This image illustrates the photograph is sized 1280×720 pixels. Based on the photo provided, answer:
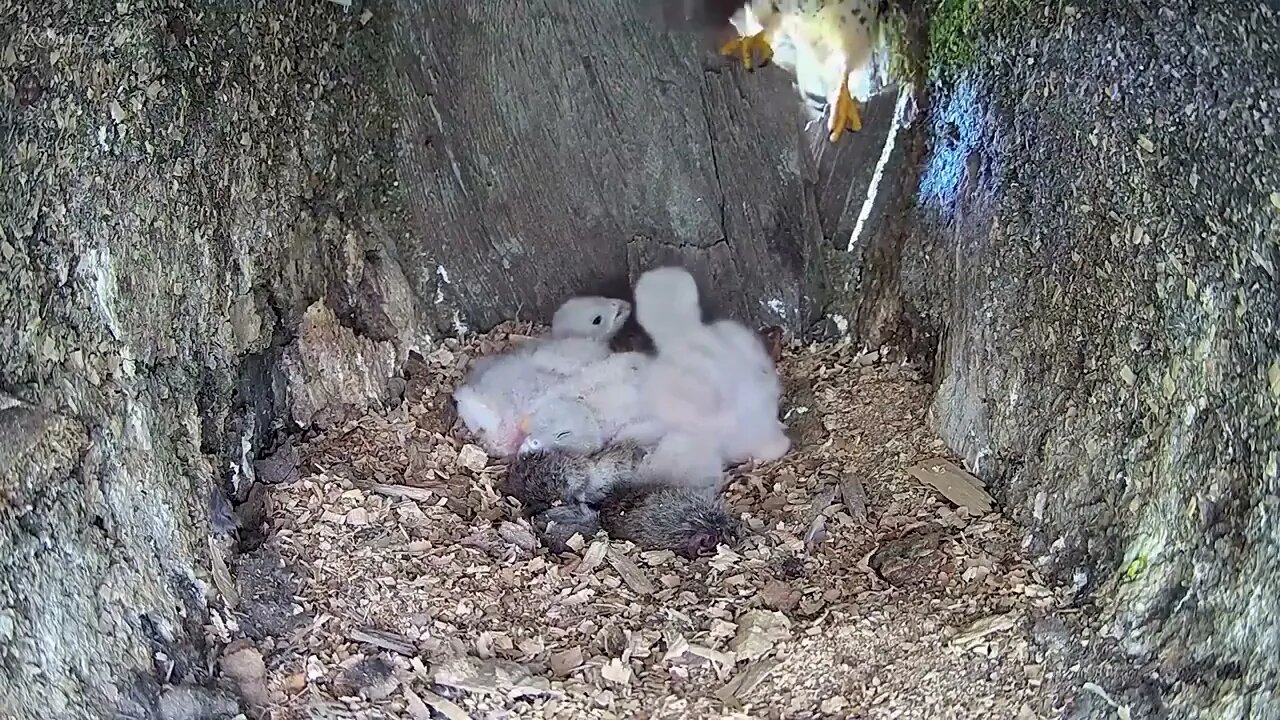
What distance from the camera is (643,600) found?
172 cm

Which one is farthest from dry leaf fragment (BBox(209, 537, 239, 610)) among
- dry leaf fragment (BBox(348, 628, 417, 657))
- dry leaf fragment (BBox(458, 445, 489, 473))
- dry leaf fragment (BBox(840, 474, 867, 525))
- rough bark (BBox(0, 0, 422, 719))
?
dry leaf fragment (BBox(840, 474, 867, 525))

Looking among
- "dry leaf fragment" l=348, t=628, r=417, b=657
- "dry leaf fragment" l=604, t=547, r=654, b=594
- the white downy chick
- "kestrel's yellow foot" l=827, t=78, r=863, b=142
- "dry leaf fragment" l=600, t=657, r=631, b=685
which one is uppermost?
"kestrel's yellow foot" l=827, t=78, r=863, b=142

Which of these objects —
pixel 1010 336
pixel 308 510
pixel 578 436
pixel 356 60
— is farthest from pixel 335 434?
pixel 1010 336

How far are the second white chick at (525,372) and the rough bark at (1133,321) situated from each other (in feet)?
2.27

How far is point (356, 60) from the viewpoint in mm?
2070

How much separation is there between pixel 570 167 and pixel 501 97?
7.7 inches

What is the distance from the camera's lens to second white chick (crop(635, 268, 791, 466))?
2.05 meters

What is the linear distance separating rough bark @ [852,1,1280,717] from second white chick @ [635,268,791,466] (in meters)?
0.35

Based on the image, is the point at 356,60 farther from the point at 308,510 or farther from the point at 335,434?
the point at 308,510

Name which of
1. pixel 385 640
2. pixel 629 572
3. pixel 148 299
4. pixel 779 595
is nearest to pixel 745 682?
pixel 779 595

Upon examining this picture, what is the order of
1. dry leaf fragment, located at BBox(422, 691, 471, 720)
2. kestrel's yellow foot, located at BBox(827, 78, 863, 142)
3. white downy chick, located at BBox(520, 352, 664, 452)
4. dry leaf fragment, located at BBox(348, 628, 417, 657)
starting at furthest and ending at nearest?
kestrel's yellow foot, located at BBox(827, 78, 863, 142) < white downy chick, located at BBox(520, 352, 664, 452) < dry leaf fragment, located at BBox(348, 628, 417, 657) < dry leaf fragment, located at BBox(422, 691, 471, 720)

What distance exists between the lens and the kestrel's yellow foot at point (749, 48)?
2.11 meters

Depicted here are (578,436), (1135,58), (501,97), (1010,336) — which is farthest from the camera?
(501,97)

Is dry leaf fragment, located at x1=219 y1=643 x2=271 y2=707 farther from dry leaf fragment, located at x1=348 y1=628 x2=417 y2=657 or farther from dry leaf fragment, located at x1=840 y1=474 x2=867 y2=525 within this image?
dry leaf fragment, located at x1=840 y1=474 x2=867 y2=525
